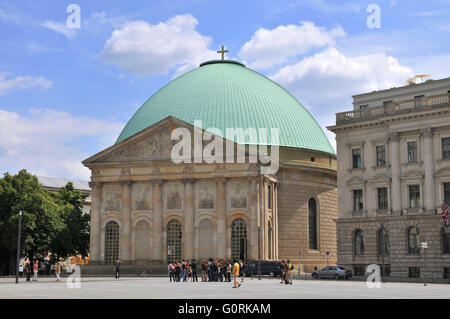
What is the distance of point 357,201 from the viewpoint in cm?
5972

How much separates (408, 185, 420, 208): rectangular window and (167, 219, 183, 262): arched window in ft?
80.2

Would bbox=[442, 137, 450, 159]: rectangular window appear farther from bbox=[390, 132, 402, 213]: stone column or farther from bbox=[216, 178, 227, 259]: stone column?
bbox=[216, 178, 227, 259]: stone column

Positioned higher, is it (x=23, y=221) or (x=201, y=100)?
(x=201, y=100)

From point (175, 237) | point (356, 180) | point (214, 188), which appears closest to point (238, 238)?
point (214, 188)

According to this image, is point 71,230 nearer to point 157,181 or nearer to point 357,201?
point 157,181

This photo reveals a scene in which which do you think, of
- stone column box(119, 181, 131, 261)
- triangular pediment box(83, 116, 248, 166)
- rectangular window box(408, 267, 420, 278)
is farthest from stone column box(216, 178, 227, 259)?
rectangular window box(408, 267, 420, 278)

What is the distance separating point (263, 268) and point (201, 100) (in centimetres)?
2496

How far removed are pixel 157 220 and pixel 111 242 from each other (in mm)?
6251

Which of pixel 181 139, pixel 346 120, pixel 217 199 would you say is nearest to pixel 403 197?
pixel 346 120

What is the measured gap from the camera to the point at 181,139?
69250 mm

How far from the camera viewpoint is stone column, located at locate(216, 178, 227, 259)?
67.7m

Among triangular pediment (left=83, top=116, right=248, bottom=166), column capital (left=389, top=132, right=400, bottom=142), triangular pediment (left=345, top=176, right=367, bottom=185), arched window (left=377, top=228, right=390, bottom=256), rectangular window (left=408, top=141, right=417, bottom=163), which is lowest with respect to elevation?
arched window (left=377, top=228, right=390, bottom=256)

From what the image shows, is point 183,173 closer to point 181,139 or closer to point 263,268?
point 181,139

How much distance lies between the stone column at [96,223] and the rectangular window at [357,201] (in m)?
27.8
